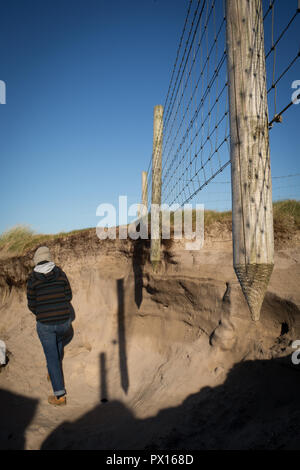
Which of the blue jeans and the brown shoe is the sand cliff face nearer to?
the brown shoe

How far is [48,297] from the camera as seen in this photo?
475cm

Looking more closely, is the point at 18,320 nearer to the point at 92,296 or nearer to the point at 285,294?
the point at 92,296

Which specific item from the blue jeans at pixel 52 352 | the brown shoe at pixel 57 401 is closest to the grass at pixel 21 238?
the blue jeans at pixel 52 352

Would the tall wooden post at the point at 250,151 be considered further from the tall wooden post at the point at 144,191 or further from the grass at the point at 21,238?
the tall wooden post at the point at 144,191

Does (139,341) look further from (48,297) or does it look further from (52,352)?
(48,297)

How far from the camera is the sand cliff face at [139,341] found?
3.98 meters

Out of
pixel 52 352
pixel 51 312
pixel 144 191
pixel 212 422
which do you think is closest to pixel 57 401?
pixel 52 352

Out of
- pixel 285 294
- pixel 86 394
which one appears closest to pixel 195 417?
pixel 285 294

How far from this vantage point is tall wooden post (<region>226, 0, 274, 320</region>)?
1938mm

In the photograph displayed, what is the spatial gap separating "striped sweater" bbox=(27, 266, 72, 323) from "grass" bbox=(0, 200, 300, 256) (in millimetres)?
3079

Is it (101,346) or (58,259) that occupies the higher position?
(58,259)

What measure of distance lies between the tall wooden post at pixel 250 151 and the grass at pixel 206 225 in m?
3.39

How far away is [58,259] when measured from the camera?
27.3 ft
